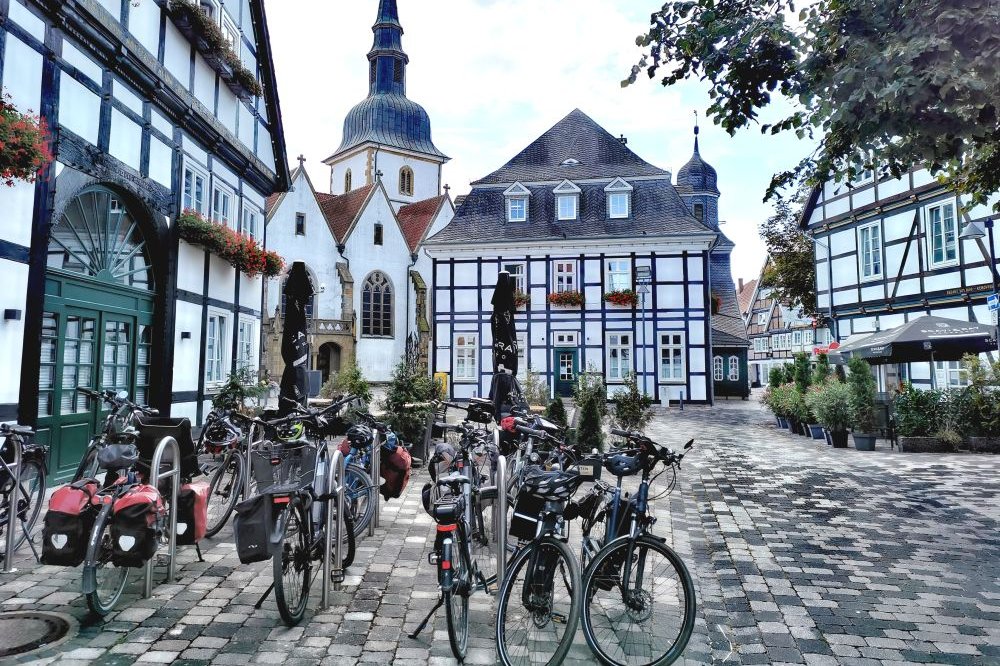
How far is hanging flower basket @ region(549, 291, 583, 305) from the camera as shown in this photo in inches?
988

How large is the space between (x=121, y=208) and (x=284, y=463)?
18.7 ft

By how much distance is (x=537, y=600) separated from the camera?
3.45 metres

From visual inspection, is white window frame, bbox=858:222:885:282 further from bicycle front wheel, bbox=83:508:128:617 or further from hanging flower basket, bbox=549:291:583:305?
bicycle front wheel, bbox=83:508:128:617

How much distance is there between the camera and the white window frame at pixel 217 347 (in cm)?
1196

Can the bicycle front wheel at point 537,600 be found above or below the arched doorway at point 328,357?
below

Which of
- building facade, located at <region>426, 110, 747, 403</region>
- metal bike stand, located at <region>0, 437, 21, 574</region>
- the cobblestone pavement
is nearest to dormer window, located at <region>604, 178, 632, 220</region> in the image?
building facade, located at <region>426, 110, 747, 403</region>

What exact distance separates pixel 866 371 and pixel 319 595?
11.8 metres

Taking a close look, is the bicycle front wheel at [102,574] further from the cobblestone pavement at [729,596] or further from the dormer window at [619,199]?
the dormer window at [619,199]

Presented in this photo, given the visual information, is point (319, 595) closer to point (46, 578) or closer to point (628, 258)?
point (46, 578)

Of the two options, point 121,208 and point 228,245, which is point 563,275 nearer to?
point 228,245

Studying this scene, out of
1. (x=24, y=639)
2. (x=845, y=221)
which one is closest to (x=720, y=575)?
(x=24, y=639)

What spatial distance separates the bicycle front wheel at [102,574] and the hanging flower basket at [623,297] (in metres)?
21.6

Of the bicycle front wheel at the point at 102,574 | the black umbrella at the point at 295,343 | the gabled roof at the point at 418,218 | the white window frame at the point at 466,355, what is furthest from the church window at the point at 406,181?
the bicycle front wheel at the point at 102,574

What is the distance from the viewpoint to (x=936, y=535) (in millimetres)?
6180
